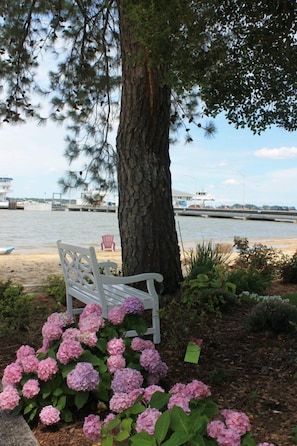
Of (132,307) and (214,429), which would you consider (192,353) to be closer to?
(132,307)

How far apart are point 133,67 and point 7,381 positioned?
385 centimetres

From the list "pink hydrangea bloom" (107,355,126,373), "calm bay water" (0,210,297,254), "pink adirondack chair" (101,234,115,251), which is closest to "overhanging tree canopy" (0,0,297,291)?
"pink hydrangea bloom" (107,355,126,373)

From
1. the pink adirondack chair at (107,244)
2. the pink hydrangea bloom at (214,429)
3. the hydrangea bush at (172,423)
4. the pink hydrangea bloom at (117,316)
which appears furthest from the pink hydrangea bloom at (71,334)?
the pink adirondack chair at (107,244)

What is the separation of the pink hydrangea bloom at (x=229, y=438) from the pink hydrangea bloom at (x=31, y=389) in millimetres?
1110

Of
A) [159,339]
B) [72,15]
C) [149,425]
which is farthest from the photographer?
[72,15]

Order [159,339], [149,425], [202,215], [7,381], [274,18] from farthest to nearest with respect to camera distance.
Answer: [202,215]
[159,339]
[274,18]
[7,381]
[149,425]

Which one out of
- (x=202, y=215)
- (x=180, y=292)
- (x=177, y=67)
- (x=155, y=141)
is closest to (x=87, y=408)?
(x=177, y=67)

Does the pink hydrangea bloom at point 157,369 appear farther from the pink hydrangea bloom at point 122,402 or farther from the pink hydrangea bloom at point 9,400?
the pink hydrangea bloom at point 9,400

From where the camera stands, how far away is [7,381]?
2.43 meters

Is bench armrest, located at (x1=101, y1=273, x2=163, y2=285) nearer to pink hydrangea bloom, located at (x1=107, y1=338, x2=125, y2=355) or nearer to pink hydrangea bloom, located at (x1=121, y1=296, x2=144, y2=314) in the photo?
pink hydrangea bloom, located at (x1=121, y1=296, x2=144, y2=314)

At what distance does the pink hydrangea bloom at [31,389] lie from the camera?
2.31 meters

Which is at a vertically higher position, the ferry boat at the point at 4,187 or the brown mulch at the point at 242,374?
the ferry boat at the point at 4,187

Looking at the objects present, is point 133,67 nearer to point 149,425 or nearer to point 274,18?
point 274,18

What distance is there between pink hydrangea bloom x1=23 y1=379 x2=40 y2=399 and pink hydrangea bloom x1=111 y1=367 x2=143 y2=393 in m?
0.41
